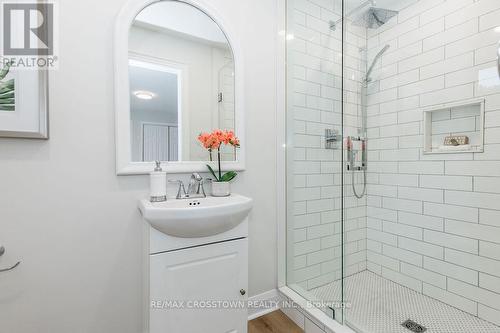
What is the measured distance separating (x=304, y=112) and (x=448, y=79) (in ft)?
3.28

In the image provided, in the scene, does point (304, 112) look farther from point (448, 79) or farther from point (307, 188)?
point (448, 79)

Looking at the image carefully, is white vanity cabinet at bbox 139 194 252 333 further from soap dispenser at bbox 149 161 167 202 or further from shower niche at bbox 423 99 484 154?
shower niche at bbox 423 99 484 154

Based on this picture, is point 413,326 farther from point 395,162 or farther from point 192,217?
point 192,217

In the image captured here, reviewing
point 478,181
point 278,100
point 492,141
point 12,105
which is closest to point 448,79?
point 492,141

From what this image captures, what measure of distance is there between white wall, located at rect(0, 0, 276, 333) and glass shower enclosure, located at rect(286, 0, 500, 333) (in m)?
1.11

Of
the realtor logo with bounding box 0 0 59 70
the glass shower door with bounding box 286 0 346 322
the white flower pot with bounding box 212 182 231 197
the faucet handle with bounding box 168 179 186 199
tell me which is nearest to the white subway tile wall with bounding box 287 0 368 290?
the glass shower door with bounding box 286 0 346 322

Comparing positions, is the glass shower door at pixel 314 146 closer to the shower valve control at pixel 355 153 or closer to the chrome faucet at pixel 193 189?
the shower valve control at pixel 355 153

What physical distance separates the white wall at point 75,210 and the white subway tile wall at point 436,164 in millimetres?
1892

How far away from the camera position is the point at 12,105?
1.03 m

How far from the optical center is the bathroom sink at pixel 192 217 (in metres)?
1.06

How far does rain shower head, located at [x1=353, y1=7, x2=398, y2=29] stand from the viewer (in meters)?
1.85

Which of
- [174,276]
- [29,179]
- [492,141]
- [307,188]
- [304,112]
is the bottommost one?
[174,276]

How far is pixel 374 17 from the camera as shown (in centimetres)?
192

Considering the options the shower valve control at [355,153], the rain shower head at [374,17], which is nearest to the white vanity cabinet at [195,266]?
the shower valve control at [355,153]
